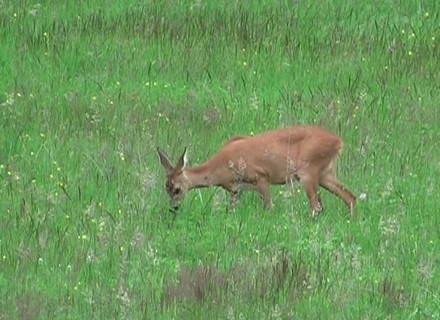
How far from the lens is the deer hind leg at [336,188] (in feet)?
38.1

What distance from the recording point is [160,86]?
14.8m

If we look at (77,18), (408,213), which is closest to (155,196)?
(408,213)

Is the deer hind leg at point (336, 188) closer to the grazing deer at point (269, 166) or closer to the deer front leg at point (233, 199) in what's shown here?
the grazing deer at point (269, 166)

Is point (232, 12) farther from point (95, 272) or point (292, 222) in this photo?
point (95, 272)

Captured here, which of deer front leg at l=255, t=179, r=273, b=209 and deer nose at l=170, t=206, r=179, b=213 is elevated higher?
deer nose at l=170, t=206, r=179, b=213

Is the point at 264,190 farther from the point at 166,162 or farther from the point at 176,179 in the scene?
the point at 166,162

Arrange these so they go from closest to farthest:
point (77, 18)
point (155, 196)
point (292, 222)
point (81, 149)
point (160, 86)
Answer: point (292, 222), point (155, 196), point (81, 149), point (160, 86), point (77, 18)

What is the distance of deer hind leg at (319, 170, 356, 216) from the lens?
38.1ft

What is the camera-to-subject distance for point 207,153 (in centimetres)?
1309

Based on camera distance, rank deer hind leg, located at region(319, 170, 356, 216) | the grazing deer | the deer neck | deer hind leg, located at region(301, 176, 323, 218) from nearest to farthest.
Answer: deer hind leg, located at region(301, 176, 323, 218) → deer hind leg, located at region(319, 170, 356, 216) → the grazing deer → the deer neck

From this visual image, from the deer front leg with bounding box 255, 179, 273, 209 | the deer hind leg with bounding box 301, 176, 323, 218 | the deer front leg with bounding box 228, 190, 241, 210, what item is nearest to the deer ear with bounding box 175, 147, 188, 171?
Answer: the deer front leg with bounding box 228, 190, 241, 210

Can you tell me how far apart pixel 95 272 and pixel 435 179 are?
345 cm

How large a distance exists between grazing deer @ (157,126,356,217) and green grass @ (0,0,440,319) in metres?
0.14

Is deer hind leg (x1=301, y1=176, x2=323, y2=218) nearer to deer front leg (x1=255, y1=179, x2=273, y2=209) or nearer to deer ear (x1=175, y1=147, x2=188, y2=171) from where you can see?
deer front leg (x1=255, y1=179, x2=273, y2=209)
